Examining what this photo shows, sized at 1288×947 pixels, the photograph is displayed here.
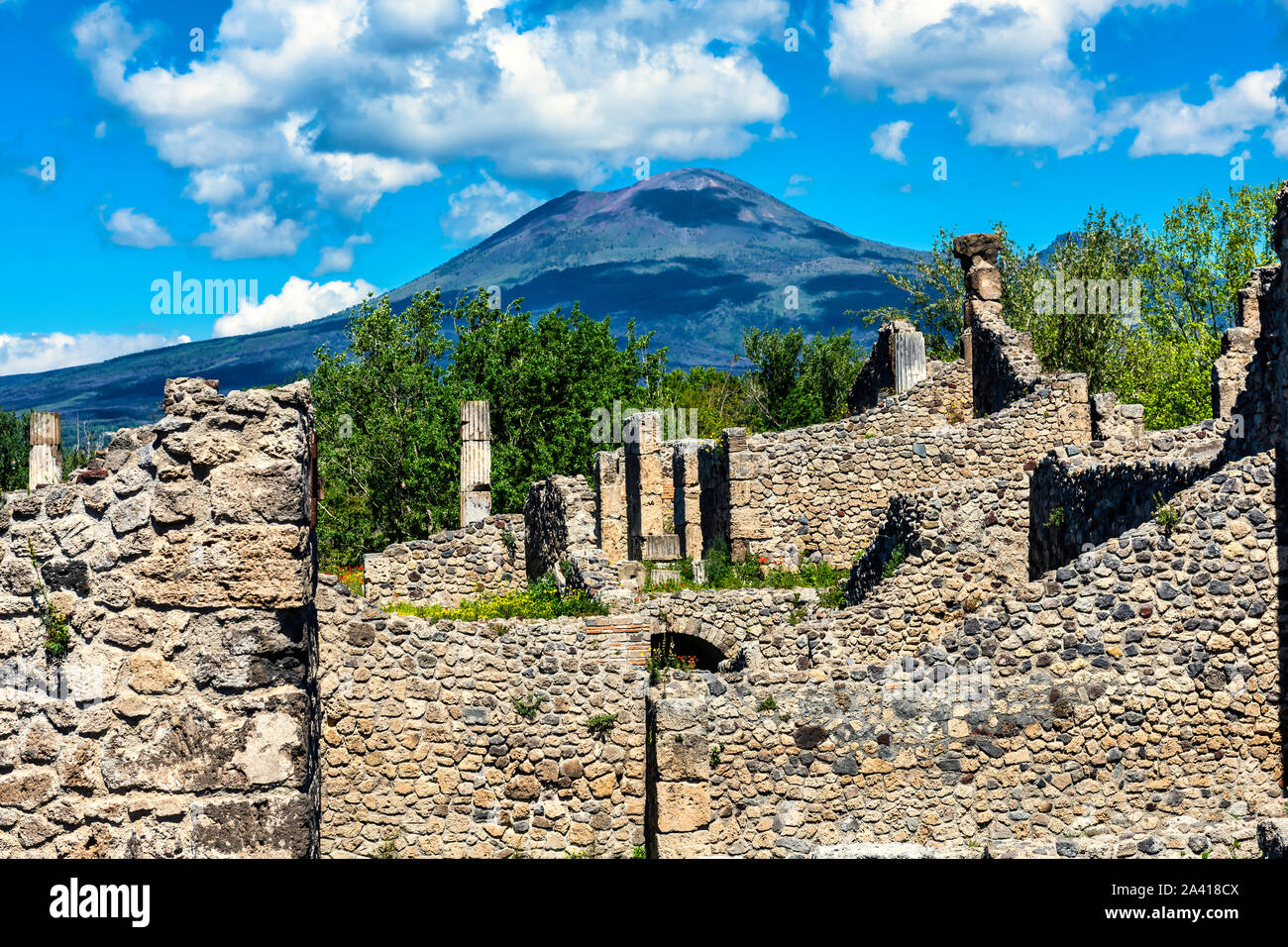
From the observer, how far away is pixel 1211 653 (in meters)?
11.2

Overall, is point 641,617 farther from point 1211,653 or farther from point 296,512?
point 296,512

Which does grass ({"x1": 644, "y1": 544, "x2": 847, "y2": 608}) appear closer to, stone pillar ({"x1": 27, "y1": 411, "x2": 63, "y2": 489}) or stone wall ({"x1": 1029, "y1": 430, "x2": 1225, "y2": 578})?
stone wall ({"x1": 1029, "y1": 430, "x2": 1225, "y2": 578})

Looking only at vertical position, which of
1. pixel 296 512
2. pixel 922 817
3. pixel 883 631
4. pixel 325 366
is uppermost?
pixel 325 366

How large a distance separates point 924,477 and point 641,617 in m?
8.60

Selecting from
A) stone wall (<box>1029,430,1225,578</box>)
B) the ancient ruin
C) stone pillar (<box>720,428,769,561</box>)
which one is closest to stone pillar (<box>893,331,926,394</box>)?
stone pillar (<box>720,428,769,561</box>)

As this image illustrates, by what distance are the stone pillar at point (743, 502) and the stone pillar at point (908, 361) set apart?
6209 mm

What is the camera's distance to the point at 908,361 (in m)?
24.0

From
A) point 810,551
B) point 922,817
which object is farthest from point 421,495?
point 922,817

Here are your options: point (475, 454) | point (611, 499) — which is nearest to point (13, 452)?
point (475, 454)

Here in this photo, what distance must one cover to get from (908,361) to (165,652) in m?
19.9

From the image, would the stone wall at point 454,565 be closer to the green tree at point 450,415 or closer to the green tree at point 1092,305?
the green tree at point 450,415

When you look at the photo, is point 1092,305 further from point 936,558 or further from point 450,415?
point 936,558

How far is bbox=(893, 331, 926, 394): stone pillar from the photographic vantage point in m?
23.9

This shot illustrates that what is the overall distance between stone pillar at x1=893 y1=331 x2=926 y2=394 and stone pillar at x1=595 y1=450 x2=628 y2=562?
5.94 meters
